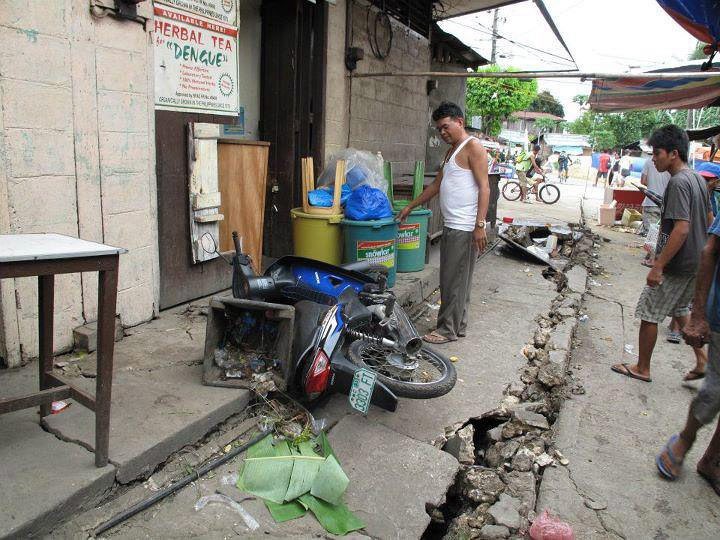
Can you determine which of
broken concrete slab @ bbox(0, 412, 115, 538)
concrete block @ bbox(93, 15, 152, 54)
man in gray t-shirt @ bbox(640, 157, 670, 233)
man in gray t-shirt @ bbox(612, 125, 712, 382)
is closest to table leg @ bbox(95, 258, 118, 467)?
broken concrete slab @ bbox(0, 412, 115, 538)

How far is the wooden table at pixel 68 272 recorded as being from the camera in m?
1.98

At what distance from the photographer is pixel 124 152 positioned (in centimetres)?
379

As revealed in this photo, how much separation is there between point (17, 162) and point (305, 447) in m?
2.39

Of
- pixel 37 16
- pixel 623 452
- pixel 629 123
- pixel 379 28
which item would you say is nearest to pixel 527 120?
pixel 629 123

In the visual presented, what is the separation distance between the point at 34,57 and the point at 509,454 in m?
3.77

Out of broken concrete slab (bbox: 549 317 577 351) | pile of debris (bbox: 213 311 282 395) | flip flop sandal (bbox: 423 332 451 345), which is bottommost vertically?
broken concrete slab (bbox: 549 317 577 351)

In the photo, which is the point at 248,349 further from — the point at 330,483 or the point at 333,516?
the point at 333,516

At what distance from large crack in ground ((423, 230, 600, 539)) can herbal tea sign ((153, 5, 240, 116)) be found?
3.29 meters

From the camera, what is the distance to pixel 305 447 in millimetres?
2975

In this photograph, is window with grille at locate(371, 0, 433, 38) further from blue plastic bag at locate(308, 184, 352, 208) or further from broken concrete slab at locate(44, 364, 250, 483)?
broken concrete slab at locate(44, 364, 250, 483)

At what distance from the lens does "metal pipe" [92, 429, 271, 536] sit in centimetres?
231

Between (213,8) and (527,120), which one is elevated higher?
(527,120)

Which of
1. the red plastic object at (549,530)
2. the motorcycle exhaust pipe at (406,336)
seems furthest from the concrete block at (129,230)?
the red plastic object at (549,530)

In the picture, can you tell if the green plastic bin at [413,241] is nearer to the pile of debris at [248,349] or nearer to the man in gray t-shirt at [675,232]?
the man in gray t-shirt at [675,232]
